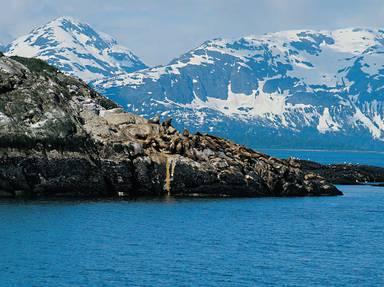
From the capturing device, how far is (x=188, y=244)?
85875 mm

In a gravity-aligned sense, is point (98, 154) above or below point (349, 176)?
below

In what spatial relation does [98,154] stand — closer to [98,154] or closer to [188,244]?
[98,154]

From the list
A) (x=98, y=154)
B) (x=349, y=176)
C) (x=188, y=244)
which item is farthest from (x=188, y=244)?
(x=349, y=176)

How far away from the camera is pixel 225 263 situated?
251ft

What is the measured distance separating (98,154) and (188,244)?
3724cm

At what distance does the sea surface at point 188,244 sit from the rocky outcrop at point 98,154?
4.31 meters

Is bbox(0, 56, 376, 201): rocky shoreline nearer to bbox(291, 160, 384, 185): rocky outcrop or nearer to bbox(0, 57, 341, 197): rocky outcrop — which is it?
bbox(0, 57, 341, 197): rocky outcrop

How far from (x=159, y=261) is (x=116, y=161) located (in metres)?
44.9

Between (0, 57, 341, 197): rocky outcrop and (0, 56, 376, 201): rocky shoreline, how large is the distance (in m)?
0.13

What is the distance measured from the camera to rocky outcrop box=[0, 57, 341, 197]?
115188mm

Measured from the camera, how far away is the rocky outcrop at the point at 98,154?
115m

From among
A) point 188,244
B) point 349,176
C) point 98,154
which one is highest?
point 349,176

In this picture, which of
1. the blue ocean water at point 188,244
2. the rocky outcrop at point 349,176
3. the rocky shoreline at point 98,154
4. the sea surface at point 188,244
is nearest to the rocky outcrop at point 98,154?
the rocky shoreline at point 98,154

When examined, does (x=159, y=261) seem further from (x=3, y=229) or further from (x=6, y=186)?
(x=6, y=186)
